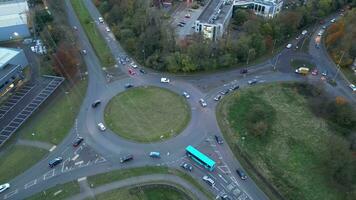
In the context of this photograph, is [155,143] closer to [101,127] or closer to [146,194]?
[146,194]

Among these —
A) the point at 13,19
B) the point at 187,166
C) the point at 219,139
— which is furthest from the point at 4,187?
the point at 13,19

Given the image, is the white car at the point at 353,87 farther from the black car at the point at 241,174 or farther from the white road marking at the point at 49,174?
the white road marking at the point at 49,174

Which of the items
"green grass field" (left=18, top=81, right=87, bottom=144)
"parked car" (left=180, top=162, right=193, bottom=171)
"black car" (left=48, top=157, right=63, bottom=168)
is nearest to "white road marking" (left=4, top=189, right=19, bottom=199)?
"black car" (left=48, top=157, right=63, bottom=168)

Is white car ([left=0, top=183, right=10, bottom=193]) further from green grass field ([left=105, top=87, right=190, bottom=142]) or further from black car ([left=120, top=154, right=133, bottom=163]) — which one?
green grass field ([left=105, top=87, right=190, bottom=142])

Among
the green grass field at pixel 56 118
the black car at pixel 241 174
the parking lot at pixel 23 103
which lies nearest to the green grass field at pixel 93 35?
the green grass field at pixel 56 118

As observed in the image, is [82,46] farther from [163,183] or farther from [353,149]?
[353,149]

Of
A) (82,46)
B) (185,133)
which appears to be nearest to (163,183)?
(185,133)
